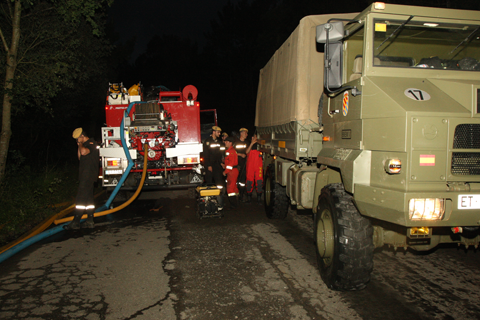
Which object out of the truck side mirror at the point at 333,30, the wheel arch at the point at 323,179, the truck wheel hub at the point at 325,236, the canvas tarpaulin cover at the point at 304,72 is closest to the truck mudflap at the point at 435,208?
the truck wheel hub at the point at 325,236

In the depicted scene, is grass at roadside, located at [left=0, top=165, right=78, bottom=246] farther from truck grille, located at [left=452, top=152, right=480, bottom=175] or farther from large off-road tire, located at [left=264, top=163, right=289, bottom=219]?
truck grille, located at [left=452, top=152, right=480, bottom=175]

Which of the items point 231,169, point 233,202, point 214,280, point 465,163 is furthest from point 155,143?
point 465,163

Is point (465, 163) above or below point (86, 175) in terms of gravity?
above

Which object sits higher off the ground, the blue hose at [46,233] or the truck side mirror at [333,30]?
the truck side mirror at [333,30]

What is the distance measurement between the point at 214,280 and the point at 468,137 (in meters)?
3.10

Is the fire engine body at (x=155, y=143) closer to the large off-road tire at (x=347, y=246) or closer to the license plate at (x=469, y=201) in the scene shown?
the large off-road tire at (x=347, y=246)

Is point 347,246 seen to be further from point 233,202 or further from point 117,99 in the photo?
point 117,99

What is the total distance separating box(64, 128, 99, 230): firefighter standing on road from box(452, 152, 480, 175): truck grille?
622cm

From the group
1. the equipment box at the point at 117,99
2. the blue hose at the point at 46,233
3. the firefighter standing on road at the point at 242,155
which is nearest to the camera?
the blue hose at the point at 46,233

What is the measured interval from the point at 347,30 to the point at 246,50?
3948cm

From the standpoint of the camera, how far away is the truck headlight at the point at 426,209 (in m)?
3.06

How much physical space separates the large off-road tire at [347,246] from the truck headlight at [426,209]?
26.5 inches

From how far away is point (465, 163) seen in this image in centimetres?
318

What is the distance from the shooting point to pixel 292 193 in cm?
589
